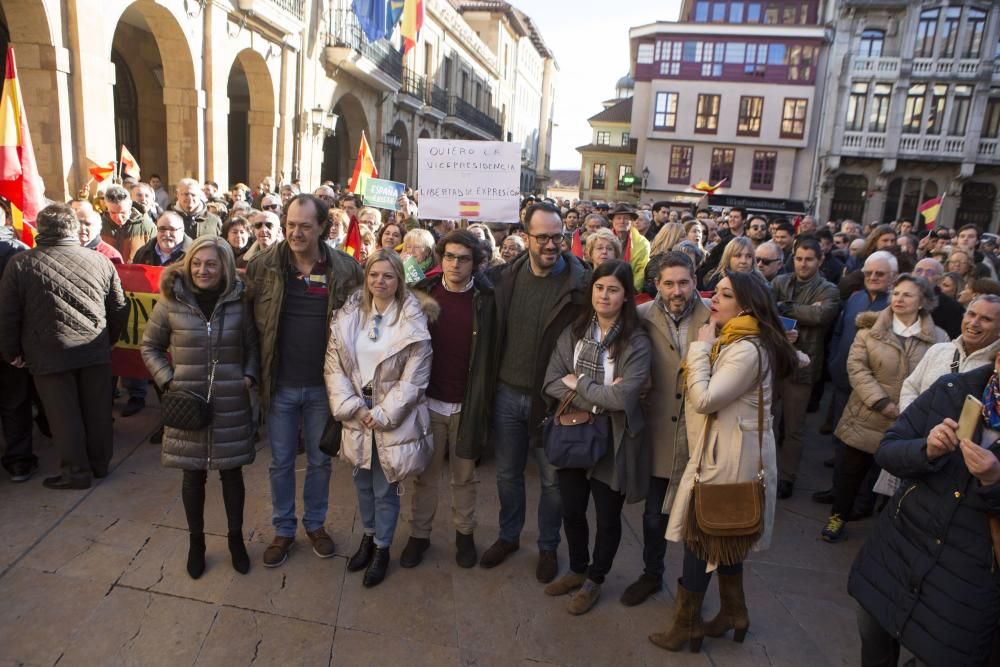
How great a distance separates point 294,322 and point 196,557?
141 cm

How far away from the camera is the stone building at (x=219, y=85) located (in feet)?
30.0

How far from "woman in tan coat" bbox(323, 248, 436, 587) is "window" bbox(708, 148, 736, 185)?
125ft

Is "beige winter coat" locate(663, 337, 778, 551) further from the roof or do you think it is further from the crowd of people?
the roof

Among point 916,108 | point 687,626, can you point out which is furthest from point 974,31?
point 687,626

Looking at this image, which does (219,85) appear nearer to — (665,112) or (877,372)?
(877,372)

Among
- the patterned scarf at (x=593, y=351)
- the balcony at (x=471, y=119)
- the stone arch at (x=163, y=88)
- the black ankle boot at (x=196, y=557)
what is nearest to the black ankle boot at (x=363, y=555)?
the black ankle boot at (x=196, y=557)

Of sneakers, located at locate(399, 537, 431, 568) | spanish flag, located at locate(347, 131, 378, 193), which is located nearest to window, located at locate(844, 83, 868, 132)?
spanish flag, located at locate(347, 131, 378, 193)

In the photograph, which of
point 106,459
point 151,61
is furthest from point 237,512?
point 151,61

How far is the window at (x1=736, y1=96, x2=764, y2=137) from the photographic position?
120ft

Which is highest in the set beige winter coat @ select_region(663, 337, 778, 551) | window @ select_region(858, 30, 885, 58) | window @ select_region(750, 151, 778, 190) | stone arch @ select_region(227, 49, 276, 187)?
window @ select_region(858, 30, 885, 58)

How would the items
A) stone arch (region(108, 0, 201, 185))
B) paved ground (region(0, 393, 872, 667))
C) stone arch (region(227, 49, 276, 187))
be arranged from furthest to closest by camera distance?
stone arch (region(227, 49, 276, 187))
stone arch (region(108, 0, 201, 185))
paved ground (region(0, 393, 872, 667))

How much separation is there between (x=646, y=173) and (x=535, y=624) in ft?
124

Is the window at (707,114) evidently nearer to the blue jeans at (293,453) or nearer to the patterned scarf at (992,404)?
the blue jeans at (293,453)

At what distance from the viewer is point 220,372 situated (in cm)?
345
